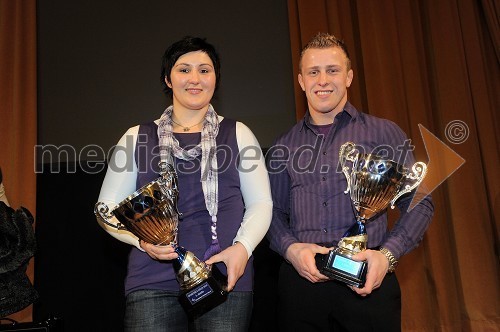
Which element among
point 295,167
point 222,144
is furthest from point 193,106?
point 295,167

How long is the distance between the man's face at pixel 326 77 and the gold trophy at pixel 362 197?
292mm

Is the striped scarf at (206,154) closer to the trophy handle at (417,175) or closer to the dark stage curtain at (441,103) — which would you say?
the trophy handle at (417,175)

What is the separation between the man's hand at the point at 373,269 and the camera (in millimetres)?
1421

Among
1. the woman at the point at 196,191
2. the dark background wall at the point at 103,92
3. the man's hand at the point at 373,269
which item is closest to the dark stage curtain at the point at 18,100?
the dark background wall at the point at 103,92

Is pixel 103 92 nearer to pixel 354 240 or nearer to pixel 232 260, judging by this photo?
pixel 232 260

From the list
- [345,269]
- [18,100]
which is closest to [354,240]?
[345,269]

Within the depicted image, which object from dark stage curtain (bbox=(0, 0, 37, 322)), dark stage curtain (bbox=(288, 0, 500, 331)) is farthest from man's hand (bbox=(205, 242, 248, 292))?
dark stage curtain (bbox=(0, 0, 37, 322))

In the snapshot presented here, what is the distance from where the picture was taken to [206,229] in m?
1.57

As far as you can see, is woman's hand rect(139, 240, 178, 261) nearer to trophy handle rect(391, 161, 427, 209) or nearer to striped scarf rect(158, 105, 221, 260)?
striped scarf rect(158, 105, 221, 260)

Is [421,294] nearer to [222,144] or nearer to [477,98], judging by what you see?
[477,98]

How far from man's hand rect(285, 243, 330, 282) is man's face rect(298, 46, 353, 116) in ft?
1.76

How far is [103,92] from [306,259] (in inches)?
76.8

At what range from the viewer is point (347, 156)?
157cm

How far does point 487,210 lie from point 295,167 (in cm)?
171
